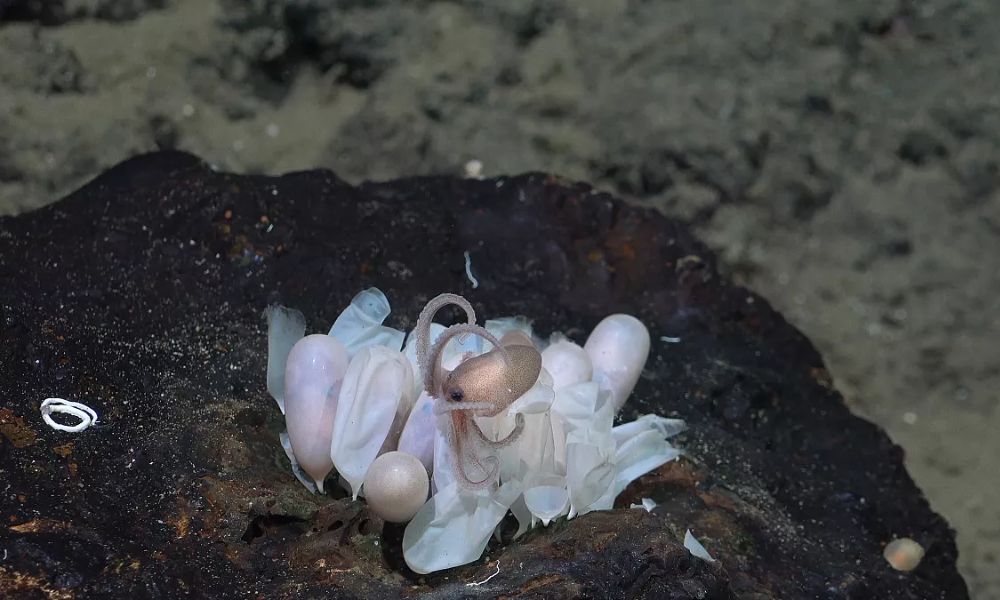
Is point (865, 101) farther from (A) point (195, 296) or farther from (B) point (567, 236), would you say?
(A) point (195, 296)

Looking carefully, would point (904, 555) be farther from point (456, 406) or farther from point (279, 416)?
point (279, 416)

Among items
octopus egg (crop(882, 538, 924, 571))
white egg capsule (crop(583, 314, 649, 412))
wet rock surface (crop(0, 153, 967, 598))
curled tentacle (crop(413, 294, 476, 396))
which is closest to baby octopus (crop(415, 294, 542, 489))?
curled tentacle (crop(413, 294, 476, 396))

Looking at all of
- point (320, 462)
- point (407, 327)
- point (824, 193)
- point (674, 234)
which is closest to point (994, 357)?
point (824, 193)

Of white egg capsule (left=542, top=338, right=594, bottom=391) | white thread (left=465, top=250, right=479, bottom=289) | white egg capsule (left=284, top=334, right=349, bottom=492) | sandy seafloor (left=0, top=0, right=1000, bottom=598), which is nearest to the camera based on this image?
white egg capsule (left=284, top=334, right=349, bottom=492)

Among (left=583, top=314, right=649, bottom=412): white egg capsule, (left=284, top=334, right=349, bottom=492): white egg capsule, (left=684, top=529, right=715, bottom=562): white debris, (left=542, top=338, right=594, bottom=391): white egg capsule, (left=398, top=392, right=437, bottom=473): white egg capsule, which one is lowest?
(left=684, top=529, right=715, bottom=562): white debris

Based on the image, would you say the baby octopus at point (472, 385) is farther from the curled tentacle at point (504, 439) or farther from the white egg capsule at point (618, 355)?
the white egg capsule at point (618, 355)

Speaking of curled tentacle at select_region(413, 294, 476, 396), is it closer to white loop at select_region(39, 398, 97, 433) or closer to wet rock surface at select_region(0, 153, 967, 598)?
wet rock surface at select_region(0, 153, 967, 598)
